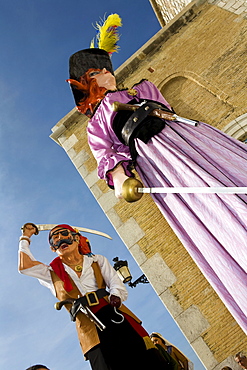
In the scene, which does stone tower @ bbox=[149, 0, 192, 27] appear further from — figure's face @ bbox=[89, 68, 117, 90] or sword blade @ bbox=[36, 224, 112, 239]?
sword blade @ bbox=[36, 224, 112, 239]

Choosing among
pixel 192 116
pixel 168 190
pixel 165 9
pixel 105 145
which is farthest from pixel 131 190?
pixel 165 9

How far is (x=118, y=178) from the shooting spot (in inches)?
105

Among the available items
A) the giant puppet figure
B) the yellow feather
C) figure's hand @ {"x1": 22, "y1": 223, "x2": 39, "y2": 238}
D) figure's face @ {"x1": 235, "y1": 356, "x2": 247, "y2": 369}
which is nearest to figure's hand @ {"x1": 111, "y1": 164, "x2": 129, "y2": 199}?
the giant puppet figure

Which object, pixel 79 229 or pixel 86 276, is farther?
pixel 79 229

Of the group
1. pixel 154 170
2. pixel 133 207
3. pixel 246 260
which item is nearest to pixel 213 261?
pixel 246 260

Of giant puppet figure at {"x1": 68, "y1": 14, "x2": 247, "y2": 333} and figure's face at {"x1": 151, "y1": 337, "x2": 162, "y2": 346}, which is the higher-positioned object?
giant puppet figure at {"x1": 68, "y1": 14, "x2": 247, "y2": 333}

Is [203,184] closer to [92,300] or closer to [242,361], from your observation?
[92,300]

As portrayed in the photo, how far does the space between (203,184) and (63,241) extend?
1618 mm

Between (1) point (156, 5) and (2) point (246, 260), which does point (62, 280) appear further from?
(1) point (156, 5)

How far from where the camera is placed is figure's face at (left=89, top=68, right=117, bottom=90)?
11.1 feet

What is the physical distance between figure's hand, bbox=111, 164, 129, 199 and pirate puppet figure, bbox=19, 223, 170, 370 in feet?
2.79

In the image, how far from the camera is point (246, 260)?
1943 mm

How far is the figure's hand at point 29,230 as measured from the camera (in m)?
3.42

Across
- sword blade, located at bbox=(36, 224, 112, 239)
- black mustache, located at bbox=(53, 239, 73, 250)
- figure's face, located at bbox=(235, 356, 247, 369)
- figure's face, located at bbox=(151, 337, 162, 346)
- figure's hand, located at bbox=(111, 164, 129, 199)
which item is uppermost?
A: sword blade, located at bbox=(36, 224, 112, 239)
